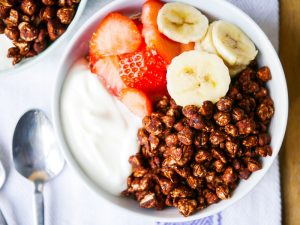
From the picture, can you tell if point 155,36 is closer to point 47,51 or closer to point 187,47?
point 187,47

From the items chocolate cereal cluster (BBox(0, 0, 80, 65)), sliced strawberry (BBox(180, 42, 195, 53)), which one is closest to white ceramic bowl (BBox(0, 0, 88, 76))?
chocolate cereal cluster (BBox(0, 0, 80, 65))

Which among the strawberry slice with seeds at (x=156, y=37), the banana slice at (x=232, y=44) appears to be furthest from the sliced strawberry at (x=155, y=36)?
the banana slice at (x=232, y=44)

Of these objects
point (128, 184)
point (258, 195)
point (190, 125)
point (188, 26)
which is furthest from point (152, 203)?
point (188, 26)

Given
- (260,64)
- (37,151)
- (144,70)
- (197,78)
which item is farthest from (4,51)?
(260,64)

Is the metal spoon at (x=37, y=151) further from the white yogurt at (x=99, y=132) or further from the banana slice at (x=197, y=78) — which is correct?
the banana slice at (x=197, y=78)

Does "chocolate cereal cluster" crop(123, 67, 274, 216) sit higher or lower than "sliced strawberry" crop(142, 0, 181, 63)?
lower

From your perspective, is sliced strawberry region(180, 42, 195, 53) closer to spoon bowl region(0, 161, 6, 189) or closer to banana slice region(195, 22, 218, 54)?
banana slice region(195, 22, 218, 54)

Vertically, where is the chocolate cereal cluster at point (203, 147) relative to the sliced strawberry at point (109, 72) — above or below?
below
